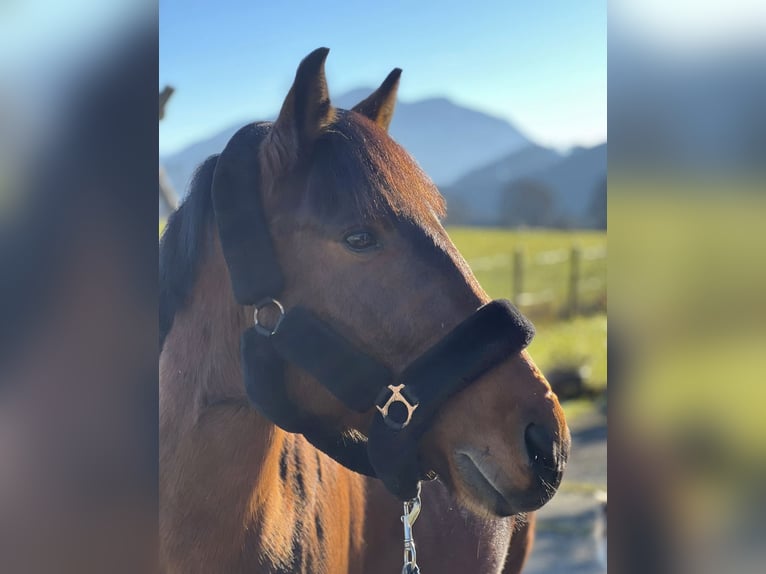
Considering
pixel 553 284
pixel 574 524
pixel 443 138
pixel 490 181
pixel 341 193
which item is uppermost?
pixel 341 193

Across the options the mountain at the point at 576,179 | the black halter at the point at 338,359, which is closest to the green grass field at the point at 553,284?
the mountain at the point at 576,179

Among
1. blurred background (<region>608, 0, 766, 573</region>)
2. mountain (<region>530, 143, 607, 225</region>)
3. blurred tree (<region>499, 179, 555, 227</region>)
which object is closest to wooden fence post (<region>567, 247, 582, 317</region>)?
blurred tree (<region>499, 179, 555, 227</region>)

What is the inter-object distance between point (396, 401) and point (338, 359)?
0.15 m

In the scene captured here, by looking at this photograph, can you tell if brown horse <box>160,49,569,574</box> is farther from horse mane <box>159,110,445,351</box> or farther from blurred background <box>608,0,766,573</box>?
blurred background <box>608,0,766,573</box>

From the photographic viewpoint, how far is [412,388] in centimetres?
140

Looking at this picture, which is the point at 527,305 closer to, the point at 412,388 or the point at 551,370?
the point at 551,370

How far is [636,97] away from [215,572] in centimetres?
133

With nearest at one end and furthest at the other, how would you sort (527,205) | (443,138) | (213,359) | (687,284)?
1. (687,284)
2. (213,359)
3. (443,138)
4. (527,205)

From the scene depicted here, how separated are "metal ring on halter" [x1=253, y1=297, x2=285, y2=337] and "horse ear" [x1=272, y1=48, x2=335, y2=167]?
33 centimetres

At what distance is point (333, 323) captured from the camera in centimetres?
146

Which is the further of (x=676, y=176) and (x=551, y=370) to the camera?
(x=551, y=370)

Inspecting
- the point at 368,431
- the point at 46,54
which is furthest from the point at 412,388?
the point at 46,54

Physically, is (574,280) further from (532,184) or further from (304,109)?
(304,109)

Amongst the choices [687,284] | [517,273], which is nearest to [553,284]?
[517,273]
